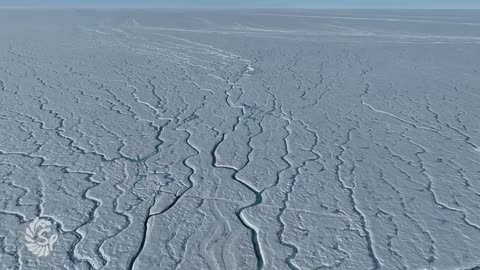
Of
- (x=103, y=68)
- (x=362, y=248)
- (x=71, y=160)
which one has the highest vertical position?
(x=362, y=248)

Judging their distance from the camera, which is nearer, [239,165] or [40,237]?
[40,237]

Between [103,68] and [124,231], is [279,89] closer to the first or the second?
[103,68]

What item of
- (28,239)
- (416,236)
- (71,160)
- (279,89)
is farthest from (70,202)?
(279,89)
